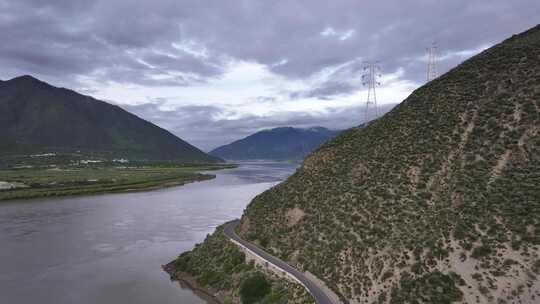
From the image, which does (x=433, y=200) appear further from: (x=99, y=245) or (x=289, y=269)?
(x=99, y=245)

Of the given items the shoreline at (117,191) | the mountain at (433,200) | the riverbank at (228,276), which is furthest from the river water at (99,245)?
the mountain at (433,200)

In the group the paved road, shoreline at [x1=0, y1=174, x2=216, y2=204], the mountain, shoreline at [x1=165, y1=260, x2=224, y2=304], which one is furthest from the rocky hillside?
shoreline at [x1=0, y1=174, x2=216, y2=204]

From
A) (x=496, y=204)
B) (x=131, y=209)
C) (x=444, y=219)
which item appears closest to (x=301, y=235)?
(x=444, y=219)

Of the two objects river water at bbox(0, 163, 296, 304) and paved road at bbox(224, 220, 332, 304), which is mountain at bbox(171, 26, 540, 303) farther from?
river water at bbox(0, 163, 296, 304)

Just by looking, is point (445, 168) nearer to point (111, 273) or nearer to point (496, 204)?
point (496, 204)

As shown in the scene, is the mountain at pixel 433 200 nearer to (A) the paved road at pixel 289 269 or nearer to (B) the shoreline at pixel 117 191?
(A) the paved road at pixel 289 269
